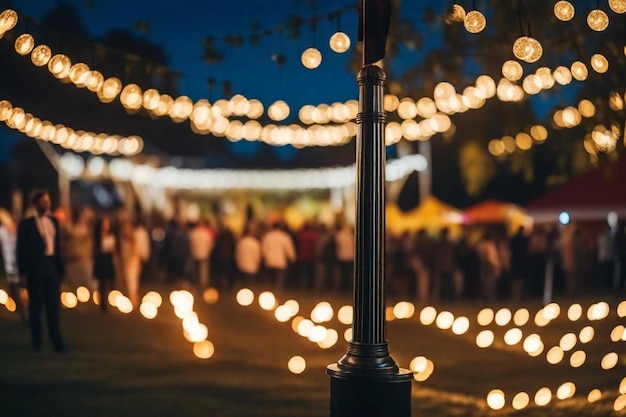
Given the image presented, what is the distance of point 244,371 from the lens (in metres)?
10.3

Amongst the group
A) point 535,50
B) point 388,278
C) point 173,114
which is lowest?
point 388,278

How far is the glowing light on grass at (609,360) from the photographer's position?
35.9 ft

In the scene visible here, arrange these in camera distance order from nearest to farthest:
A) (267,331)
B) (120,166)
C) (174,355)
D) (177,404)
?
(177,404) < (174,355) < (267,331) < (120,166)

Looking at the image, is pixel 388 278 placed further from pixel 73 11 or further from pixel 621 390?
pixel 73 11

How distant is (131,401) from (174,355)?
3158 mm

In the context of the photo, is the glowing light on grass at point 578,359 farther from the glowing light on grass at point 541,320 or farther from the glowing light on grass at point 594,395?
the glowing light on grass at point 541,320

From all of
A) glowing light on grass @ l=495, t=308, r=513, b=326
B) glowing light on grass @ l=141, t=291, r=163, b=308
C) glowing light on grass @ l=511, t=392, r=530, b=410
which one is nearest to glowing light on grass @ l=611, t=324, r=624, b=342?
glowing light on grass @ l=495, t=308, r=513, b=326

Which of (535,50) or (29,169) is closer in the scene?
(535,50)

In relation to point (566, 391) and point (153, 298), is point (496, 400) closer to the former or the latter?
point (566, 391)

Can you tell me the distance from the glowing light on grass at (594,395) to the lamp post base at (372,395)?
2.65 metres

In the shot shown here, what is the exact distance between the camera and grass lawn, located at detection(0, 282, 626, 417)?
26.9 ft

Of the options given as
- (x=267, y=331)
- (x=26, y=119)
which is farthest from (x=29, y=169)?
(x=267, y=331)

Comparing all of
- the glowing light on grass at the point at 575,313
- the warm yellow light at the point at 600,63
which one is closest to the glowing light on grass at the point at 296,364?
the warm yellow light at the point at 600,63

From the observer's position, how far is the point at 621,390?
9.23 metres
